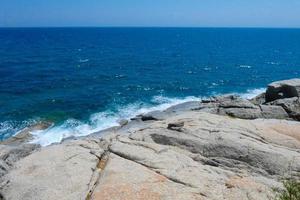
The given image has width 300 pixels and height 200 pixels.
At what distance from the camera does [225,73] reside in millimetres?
97625

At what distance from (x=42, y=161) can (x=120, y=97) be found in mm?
44767

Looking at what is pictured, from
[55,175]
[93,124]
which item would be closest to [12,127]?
[93,124]

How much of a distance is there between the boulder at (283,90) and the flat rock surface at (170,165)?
12511mm

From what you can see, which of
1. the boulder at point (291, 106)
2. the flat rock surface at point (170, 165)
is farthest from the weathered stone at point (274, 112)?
the flat rock surface at point (170, 165)

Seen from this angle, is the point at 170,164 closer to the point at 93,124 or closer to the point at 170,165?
the point at 170,165

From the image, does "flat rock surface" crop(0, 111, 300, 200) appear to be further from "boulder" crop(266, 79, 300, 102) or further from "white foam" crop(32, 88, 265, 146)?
"white foam" crop(32, 88, 265, 146)

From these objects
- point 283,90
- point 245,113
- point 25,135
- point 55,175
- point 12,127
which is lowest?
point 12,127

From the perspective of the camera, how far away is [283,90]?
40844mm

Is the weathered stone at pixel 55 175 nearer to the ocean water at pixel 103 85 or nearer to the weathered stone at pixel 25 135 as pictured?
the ocean water at pixel 103 85

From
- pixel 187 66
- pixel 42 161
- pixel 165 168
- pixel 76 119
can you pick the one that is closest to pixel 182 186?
pixel 165 168

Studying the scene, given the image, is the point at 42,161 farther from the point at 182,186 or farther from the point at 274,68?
the point at 274,68

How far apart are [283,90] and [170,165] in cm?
2361

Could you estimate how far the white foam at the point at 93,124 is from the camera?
46969 millimetres

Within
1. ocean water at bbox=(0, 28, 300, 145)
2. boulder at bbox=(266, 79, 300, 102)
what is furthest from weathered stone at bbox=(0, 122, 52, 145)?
boulder at bbox=(266, 79, 300, 102)
